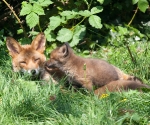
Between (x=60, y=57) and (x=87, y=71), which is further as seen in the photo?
(x=60, y=57)

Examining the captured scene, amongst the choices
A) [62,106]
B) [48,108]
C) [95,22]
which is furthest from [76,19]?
[48,108]

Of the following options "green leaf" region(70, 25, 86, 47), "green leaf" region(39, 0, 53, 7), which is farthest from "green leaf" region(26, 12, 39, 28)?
"green leaf" region(70, 25, 86, 47)

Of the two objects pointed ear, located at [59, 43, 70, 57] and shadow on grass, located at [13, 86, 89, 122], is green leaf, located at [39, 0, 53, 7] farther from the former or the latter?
shadow on grass, located at [13, 86, 89, 122]

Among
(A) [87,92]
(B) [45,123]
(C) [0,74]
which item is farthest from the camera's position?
(C) [0,74]

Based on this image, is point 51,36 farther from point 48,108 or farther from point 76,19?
point 48,108

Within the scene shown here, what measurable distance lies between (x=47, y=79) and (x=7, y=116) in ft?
5.78

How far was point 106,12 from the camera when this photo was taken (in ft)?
31.5

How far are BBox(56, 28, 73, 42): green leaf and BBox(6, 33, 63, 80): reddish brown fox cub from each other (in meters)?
0.91

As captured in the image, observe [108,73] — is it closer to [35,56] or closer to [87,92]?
[87,92]

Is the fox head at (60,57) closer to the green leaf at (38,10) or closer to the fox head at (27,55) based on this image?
the fox head at (27,55)

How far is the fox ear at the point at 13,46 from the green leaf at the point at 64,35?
119 cm

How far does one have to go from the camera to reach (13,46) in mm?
7316

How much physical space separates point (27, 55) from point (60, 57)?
635 millimetres

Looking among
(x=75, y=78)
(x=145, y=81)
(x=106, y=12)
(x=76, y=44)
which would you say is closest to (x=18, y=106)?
(x=75, y=78)
